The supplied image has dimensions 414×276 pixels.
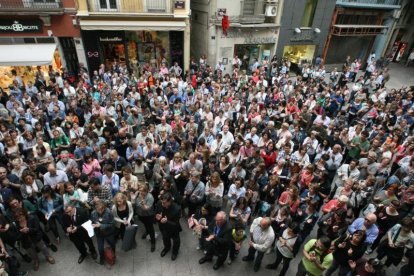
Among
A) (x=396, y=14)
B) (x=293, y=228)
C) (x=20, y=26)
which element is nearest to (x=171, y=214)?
(x=293, y=228)

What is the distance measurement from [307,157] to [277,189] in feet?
5.04

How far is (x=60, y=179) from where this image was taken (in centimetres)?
574

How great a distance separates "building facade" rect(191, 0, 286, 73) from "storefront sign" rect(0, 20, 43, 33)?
30.7ft

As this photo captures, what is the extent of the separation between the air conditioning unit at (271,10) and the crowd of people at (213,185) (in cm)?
926

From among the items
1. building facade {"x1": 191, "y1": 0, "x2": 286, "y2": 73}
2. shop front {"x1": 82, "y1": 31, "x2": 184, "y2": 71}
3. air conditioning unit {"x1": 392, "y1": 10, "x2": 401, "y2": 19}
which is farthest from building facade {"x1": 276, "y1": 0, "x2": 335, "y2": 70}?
shop front {"x1": 82, "y1": 31, "x2": 184, "y2": 71}

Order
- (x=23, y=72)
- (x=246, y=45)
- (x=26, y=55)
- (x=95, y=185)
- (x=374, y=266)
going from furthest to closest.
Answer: (x=246, y=45) < (x=23, y=72) < (x=26, y=55) < (x=95, y=185) < (x=374, y=266)

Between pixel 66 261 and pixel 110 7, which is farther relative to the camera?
pixel 110 7

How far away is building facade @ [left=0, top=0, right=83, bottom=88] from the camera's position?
1197 centimetres

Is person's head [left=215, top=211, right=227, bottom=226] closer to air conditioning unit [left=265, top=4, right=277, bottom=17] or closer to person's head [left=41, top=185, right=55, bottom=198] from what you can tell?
person's head [left=41, top=185, right=55, bottom=198]

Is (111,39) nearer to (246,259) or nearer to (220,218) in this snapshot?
(220,218)

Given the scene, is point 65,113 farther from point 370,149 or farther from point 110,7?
point 370,149

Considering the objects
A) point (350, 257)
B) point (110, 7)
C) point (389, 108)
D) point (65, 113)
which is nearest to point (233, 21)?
point (110, 7)

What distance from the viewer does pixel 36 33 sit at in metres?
13.6

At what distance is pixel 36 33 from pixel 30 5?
1381mm
